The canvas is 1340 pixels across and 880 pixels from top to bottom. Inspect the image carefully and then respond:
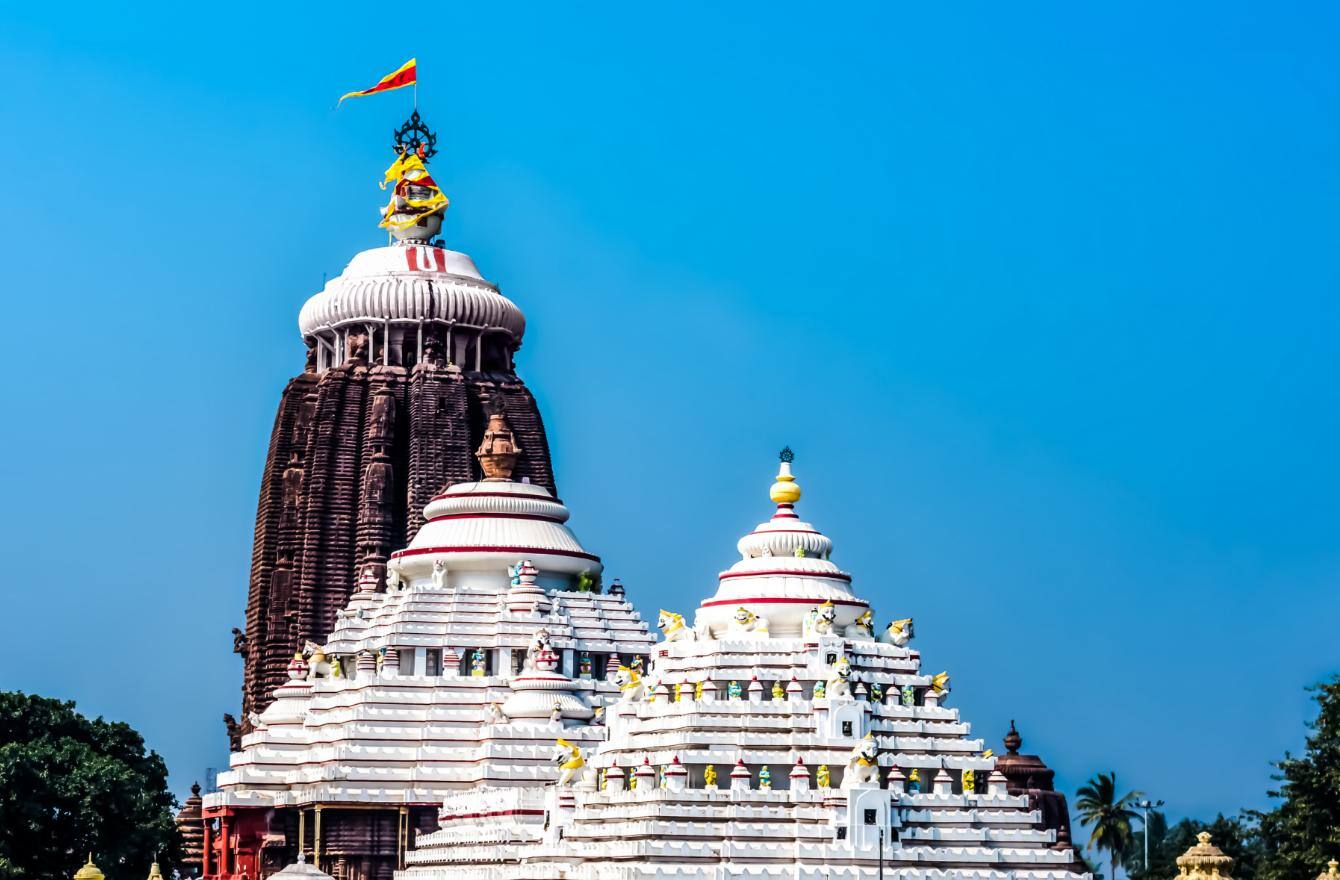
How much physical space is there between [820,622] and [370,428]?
117ft

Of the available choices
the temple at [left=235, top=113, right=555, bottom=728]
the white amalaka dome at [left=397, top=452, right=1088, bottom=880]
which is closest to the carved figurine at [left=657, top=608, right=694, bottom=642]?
the white amalaka dome at [left=397, top=452, right=1088, bottom=880]

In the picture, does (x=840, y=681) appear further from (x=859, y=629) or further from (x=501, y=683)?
(x=501, y=683)

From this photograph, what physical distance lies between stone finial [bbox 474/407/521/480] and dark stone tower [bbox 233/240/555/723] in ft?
20.2

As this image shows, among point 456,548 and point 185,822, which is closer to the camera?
point 456,548

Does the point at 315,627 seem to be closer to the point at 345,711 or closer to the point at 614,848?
the point at 345,711

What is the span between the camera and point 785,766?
68.2 meters

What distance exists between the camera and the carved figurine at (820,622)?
70875 millimetres

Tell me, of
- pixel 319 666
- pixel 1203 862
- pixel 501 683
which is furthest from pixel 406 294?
pixel 1203 862

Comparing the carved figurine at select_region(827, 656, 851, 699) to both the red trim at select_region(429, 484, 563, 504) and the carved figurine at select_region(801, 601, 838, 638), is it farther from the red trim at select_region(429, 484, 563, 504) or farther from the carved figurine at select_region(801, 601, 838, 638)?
the red trim at select_region(429, 484, 563, 504)

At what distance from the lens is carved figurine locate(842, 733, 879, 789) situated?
66562mm

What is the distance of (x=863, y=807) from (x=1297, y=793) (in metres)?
16.6

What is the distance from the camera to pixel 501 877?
72.3m

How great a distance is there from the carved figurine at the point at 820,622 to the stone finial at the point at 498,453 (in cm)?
2560

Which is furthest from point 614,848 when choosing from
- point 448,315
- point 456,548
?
point 448,315
